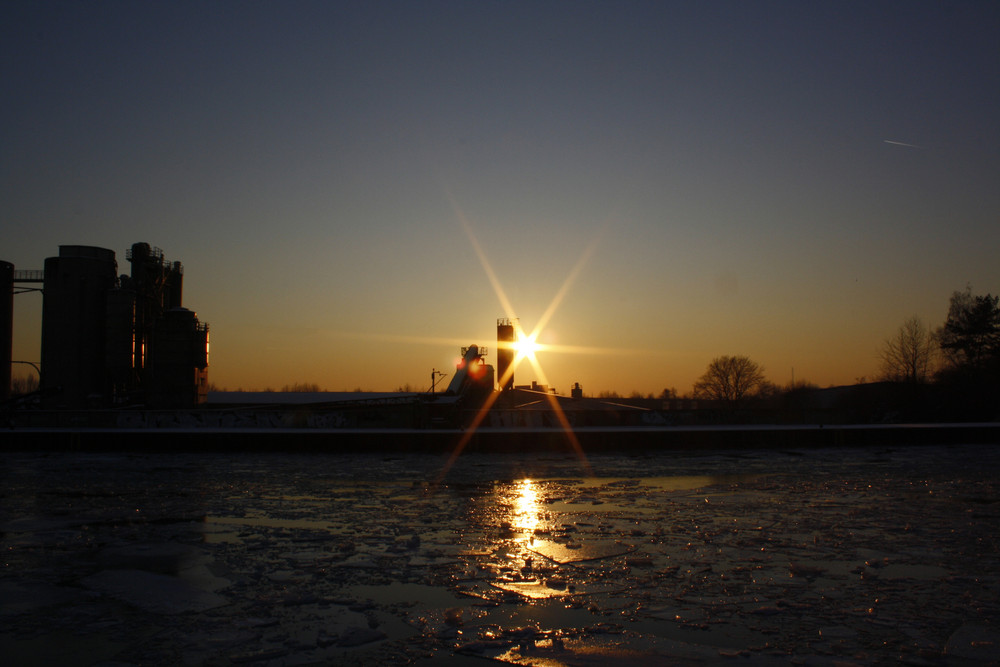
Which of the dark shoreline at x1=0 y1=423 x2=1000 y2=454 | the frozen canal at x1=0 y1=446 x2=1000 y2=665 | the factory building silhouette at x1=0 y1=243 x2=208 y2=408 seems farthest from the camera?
the factory building silhouette at x1=0 y1=243 x2=208 y2=408

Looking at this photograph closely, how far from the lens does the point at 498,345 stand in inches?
1960

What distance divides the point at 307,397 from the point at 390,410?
165 feet

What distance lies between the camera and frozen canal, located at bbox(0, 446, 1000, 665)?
481 cm

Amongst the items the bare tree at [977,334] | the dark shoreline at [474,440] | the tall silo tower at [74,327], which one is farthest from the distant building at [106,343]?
the bare tree at [977,334]

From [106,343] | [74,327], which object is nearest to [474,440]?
[106,343]

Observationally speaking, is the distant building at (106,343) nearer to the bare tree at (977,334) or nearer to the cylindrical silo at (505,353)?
the cylindrical silo at (505,353)

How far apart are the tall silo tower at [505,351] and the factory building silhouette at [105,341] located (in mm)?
18576

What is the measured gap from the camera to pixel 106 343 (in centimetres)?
4353

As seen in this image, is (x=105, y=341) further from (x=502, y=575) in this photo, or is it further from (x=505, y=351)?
(x=502, y=575)

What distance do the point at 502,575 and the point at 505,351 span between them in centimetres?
4272

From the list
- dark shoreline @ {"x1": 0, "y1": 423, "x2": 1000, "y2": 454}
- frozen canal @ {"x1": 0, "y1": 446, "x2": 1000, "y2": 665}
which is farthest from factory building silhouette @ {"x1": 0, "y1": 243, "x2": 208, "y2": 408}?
frozen canal @ {"x1": 0, "y1": 446, "x2": 1000, "y2": 665}

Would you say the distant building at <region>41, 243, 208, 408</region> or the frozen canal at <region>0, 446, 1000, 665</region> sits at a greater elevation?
the distant building at <region>41, 243, 208, 408</region>

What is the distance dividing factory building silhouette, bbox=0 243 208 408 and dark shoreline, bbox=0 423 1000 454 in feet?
51.1

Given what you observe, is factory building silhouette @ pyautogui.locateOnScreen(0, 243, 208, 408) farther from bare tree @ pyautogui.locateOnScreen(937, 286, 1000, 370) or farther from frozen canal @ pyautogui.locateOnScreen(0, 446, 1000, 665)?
bare tree @ pyautogui.locateOnScreen(937, 286, 1000, 370)
